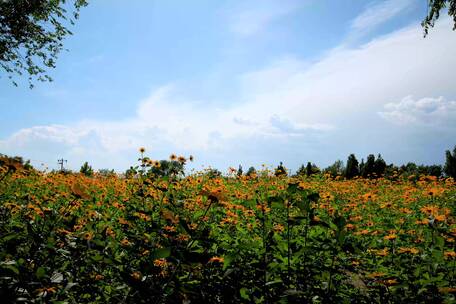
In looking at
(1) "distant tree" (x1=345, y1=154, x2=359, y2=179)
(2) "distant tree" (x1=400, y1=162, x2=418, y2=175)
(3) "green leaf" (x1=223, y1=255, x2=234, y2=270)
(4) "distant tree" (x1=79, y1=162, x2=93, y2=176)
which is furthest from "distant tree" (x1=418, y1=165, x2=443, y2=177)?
(3) "green leaf" (x1=223, y1=255, x2=234, y2=270)

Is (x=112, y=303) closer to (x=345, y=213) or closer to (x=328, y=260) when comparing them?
(x=328, y=260)

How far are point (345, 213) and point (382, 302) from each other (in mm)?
5564

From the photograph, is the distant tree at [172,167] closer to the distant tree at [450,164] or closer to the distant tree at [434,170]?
the distant tree at [450,164]

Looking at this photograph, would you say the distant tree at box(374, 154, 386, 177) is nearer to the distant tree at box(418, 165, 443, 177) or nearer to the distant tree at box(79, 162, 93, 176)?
the distant tree at box(418, 165, 443, 177)

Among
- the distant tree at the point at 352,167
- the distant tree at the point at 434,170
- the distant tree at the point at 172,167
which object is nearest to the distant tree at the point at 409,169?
the distant tree at the point at 434,170

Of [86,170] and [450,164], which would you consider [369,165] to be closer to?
[450,164]

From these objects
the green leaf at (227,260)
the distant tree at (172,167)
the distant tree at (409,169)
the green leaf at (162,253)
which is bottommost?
the green leaf at (227,260)

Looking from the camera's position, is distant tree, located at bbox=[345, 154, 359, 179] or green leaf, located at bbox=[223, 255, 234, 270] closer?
green leaf, located at bbox=[223, 255, 234, 270]

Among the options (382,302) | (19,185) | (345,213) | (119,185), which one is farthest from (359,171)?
(382,302)

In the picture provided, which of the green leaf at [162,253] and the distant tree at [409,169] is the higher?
the distant tree at [409,169]

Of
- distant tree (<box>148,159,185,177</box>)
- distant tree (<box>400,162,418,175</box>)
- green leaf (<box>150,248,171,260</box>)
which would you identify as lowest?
green leaf (<box>150,248,171,260</box>)

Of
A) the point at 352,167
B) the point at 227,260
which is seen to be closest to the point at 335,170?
the point at 352,167

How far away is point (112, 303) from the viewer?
77.3 inches

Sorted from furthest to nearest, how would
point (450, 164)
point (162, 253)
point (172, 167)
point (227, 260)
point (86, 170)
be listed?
1. point (450, 164)
2. point (86, 170)
3. point (172, 167)
4. point (227, 260)
5. point (162, 253)
